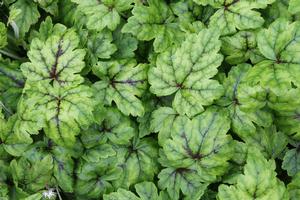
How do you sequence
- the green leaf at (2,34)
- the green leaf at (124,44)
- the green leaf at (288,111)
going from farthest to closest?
the green leaf at (124,44) → the green leaf at (2,34) → the green leaf at (288,111)

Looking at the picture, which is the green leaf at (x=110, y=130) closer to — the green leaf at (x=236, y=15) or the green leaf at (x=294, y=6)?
the green leaf at (x=236, y=15)

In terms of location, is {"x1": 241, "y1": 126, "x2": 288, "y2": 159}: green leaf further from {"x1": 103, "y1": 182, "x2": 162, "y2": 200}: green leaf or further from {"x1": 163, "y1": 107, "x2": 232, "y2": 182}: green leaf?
{"x1": 103, "y1": 182, "x2": 162, "y2": 200}: green leaf

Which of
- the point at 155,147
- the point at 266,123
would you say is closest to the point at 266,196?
the point at 266,123

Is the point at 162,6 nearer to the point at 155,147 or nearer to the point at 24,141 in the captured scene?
the point at 155,147

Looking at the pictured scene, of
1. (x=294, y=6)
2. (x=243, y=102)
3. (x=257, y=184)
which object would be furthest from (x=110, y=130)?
(x=294, y=6)

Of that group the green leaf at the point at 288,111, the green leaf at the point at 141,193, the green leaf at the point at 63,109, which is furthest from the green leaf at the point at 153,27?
the green leaf at the point at 141,193

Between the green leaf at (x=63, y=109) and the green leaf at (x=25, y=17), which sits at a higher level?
the green leaf at (x=25, y=17)

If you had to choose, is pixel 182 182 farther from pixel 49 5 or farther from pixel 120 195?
pixel 49 5
